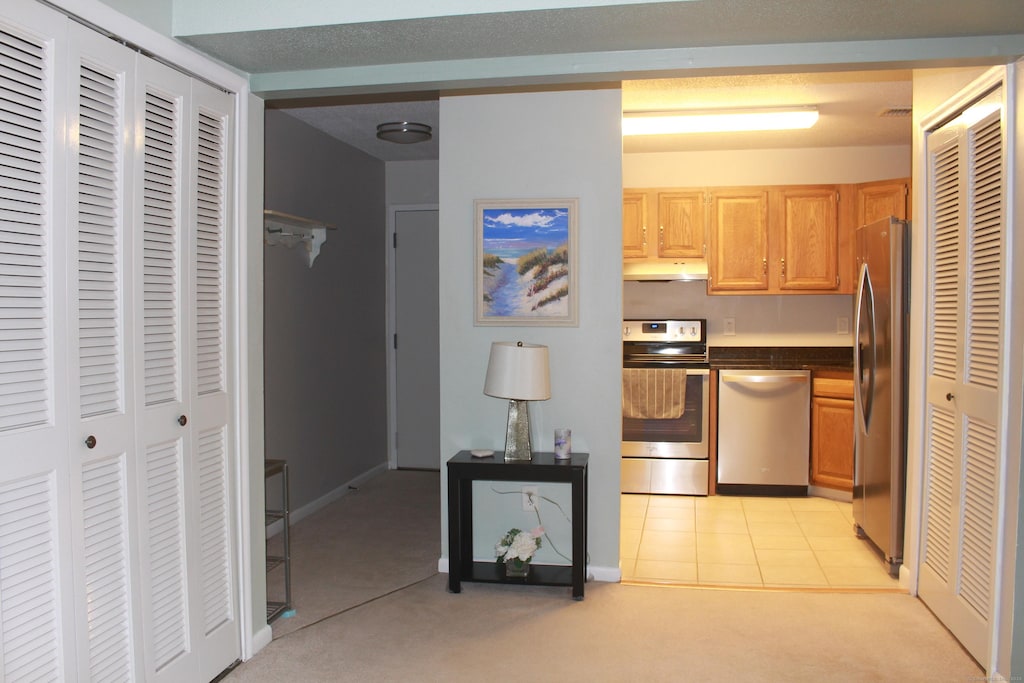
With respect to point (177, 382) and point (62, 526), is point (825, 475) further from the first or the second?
point (62, 526)

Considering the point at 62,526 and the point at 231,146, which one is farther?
the point at 231,146

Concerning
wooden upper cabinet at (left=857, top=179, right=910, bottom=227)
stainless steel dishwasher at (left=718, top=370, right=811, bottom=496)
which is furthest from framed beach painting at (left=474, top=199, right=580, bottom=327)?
wooden upper cabinet at (left=857, top=179, right=910, bottom=227)

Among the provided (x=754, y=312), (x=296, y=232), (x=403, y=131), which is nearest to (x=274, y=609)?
(x=296, y=232)

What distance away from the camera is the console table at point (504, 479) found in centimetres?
346

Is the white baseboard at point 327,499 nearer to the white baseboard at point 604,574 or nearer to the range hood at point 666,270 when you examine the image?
the white baseboard at point 604,574

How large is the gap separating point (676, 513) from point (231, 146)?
3.51 meters

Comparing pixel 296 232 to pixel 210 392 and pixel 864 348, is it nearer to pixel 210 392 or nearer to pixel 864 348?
pixel 210 392

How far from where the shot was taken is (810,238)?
5512 mm

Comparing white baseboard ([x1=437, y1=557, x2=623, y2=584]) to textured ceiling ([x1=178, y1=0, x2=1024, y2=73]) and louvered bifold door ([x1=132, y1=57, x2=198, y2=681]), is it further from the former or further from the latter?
textured ceiling ([x1=178, y1=0, x2=1024, y2=73])

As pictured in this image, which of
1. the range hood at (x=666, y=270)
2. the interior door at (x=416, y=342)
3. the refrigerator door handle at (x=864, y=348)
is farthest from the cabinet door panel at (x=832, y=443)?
the interior door at (x=416, y=342)

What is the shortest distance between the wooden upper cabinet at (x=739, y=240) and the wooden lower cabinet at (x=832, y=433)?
2.73 feet

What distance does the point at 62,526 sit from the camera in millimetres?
2086

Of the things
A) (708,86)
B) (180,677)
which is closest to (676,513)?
(708,86)

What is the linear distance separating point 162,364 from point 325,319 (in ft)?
9.25
